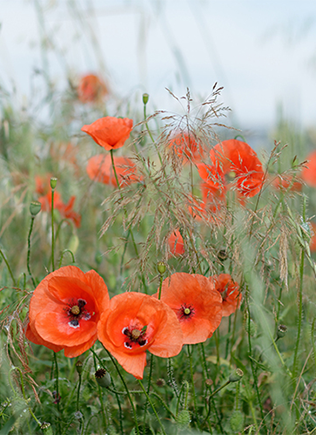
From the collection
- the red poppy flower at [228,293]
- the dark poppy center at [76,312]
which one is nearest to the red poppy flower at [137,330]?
the dark poppy center at [76,312]

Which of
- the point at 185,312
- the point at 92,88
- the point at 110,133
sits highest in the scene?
the point at 92,88

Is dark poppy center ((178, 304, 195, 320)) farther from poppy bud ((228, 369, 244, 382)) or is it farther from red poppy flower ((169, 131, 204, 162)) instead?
red poppy flower ((169, 131, 204, 162))

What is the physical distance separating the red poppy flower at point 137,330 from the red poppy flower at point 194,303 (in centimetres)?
9

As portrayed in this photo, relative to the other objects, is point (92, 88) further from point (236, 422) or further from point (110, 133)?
point (236, 422)

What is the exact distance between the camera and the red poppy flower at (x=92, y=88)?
311 centimetres

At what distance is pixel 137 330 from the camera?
93 cm

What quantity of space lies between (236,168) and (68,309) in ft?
1.72

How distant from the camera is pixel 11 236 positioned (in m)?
2.43

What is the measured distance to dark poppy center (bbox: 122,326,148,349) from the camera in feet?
3.03

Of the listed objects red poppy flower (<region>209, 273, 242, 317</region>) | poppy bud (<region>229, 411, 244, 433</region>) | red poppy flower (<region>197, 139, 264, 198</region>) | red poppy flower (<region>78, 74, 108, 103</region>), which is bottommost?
poppy bud (<region>229, 411, 244, 433</region>)

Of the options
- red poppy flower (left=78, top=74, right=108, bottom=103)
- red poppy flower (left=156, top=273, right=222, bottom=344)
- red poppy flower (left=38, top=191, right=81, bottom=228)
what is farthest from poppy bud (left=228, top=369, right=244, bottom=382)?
red poppy flower (left=78, top=74, right=108, bottom=103)

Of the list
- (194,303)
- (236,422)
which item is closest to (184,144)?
(194,303)

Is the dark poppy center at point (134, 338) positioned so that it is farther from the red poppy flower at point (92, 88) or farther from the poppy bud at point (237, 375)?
the red poppy flower at point (92, 88)

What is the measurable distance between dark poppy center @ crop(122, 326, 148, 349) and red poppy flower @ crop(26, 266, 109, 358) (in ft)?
0.24
